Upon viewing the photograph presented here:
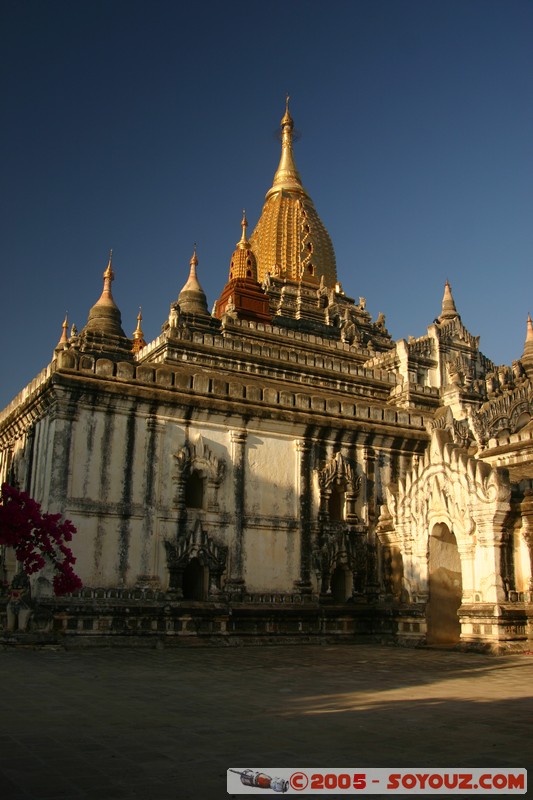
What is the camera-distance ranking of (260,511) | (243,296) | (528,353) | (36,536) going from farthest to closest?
(528,353) < (243,296) < (260,511) < (36,536)

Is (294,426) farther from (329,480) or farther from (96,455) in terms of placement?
(96,455)

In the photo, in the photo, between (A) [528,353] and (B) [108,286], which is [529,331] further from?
(B) [108,286]

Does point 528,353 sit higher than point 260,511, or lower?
higher

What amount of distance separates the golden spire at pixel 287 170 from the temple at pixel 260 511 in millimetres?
44183

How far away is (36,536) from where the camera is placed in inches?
833

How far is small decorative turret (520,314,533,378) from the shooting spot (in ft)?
180

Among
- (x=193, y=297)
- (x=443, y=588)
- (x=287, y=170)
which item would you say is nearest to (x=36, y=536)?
(x=443, y=588)

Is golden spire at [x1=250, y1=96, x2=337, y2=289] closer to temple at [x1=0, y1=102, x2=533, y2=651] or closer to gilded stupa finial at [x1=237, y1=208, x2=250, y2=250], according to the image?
gilded stupa finial at [x1=237, y1=208, x2=250, y2=250]

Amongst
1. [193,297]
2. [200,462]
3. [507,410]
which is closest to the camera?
[200,462]

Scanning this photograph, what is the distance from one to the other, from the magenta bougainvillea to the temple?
0.85 meters

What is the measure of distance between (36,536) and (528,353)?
43555mm

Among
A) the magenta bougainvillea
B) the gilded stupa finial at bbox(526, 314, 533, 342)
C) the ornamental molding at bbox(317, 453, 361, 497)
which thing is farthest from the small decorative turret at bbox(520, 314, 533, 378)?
the magenta bougainvillea

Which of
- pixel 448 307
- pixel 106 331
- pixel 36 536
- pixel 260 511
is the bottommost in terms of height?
pixel 36 536

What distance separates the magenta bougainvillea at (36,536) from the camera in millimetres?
19000
